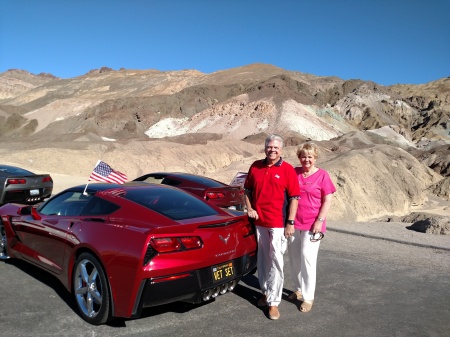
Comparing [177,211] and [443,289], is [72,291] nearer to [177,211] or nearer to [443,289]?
[177,211]

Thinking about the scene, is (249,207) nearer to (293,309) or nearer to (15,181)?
(293,309)

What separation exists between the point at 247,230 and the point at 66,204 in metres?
2.12

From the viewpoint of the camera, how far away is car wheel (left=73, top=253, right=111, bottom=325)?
12.1 feet

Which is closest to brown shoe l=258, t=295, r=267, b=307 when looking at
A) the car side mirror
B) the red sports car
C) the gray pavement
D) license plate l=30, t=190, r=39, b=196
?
the gray pavement

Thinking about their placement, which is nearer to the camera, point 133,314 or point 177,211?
point 133,314

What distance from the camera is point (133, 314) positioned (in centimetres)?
347

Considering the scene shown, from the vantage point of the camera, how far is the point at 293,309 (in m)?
4.33

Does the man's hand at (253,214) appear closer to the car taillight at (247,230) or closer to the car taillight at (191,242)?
the car taillight at (247,230)

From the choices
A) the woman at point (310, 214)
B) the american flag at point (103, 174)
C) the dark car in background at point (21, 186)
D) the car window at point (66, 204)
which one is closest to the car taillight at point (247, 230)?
the woman at point (310, 214)

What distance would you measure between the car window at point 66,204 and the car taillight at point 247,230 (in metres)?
1.69

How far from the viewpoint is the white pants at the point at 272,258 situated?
4.07 m

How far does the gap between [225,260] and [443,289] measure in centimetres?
288

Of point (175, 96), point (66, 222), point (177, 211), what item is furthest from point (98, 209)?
point (175, 96)

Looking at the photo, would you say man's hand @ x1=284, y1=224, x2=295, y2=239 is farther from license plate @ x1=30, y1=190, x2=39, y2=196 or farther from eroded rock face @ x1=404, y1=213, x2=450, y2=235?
license plate @ x1=30, y1=190, x2=39, y2=196
